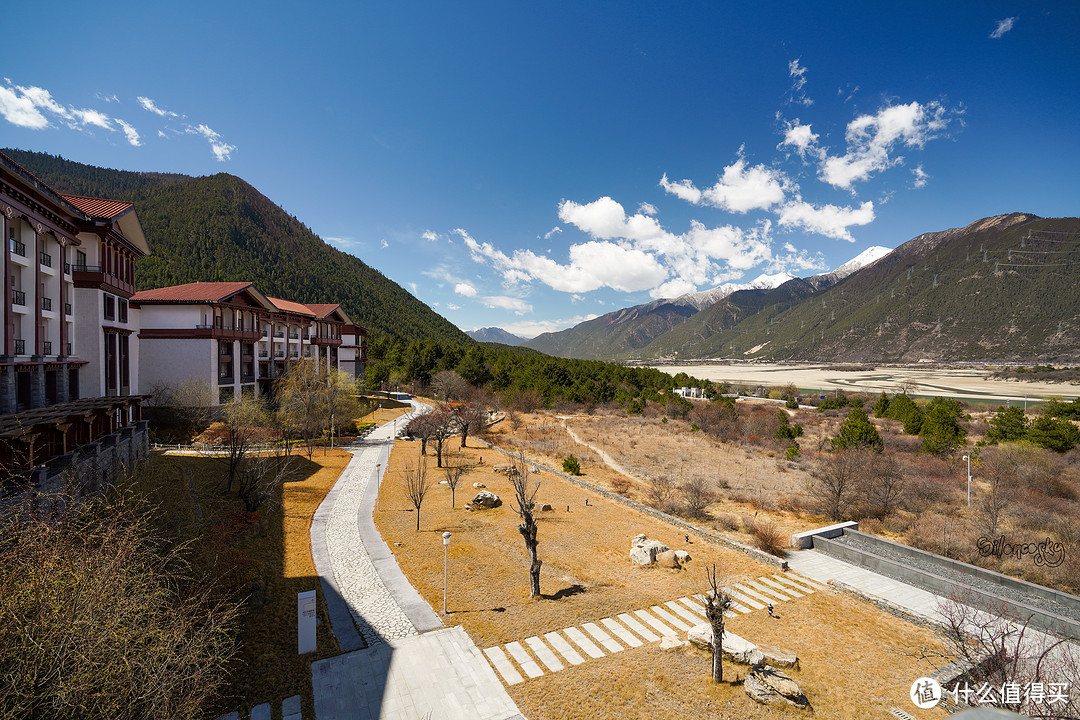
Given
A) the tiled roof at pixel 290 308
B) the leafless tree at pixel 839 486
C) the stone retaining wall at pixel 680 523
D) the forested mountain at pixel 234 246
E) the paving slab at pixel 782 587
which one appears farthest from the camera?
the forested mountain at pixel 234 246

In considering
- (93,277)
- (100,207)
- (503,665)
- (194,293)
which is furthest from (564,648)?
(194,293)

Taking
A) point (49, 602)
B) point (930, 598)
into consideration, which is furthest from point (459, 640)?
point (930, 598)

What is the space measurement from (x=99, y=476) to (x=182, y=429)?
21.4 metres

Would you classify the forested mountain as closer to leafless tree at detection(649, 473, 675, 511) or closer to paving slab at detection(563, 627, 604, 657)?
leafless tree at detection(649, 473, 675, 511)

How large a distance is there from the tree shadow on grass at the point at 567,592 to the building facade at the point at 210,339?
34716 mm

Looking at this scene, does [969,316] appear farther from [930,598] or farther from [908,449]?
[930,598]

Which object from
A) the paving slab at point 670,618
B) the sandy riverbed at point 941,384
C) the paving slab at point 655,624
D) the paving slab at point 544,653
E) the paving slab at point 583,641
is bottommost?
the paving slab at point 670,618

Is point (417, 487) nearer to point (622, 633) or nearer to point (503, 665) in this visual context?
point (503, 665)

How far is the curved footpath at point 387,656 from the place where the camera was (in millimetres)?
9102

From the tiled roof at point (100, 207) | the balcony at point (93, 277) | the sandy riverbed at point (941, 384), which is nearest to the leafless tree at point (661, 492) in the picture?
the balcony at point (93, 277)

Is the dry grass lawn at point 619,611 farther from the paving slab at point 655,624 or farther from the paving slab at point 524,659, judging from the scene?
the paving slab at point 655,624

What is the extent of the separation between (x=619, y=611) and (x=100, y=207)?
3601cm

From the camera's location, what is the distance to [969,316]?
13388 cm

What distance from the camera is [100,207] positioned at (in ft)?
84.2
